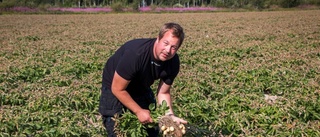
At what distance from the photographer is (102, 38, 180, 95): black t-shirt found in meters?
2.89

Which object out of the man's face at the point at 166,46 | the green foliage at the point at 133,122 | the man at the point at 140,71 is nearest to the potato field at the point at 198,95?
the green foliage at the point at 133,122

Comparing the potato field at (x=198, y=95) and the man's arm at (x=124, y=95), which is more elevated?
the man's arm at (x=124, y=95)

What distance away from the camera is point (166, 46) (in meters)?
2.81

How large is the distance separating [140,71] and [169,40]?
422 mm

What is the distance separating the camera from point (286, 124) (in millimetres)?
4262

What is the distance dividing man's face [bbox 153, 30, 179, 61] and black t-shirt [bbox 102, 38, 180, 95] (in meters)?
0.12

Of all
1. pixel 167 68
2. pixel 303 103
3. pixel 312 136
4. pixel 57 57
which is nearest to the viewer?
pixel 167 68

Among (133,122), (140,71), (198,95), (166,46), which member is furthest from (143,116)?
(198,95)

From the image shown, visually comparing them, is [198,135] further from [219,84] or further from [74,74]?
[74,74]

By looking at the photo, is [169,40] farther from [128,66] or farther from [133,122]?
[133,122]

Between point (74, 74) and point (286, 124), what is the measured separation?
16.8 feet

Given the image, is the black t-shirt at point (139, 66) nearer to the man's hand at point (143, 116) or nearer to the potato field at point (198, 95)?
the man's hand at point (143, 116)

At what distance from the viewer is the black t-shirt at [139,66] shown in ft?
9.50

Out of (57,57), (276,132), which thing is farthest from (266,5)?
(276,132)
